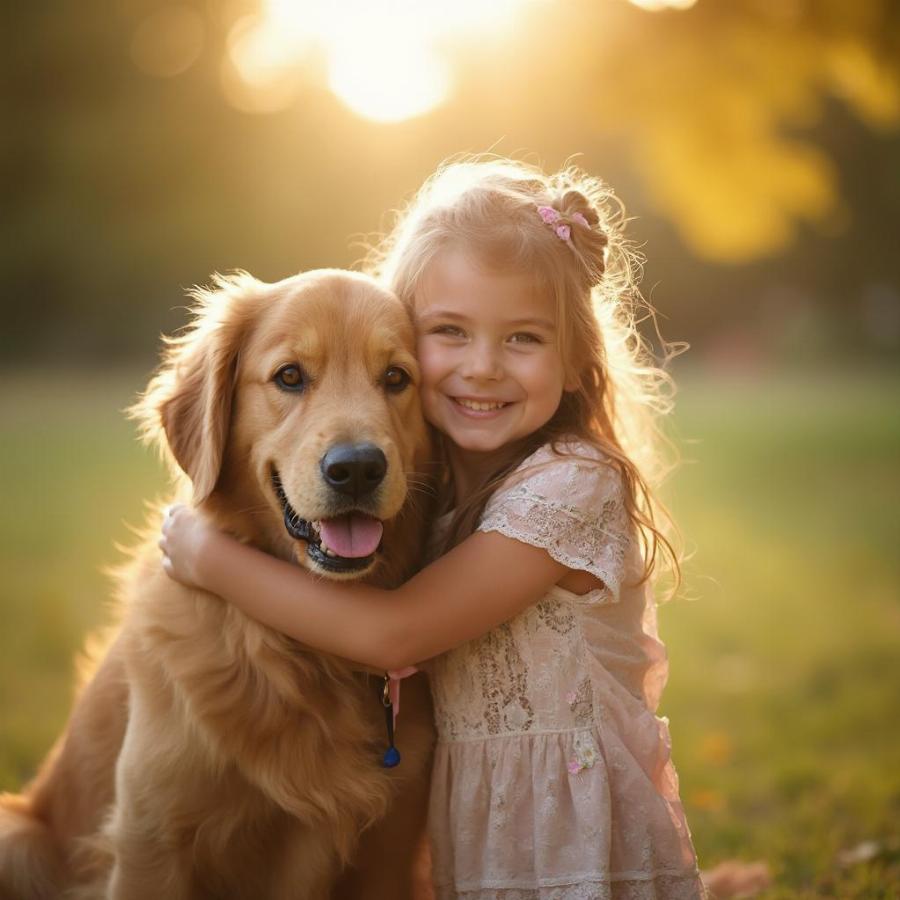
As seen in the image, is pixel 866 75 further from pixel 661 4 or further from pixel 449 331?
pixel 449 331

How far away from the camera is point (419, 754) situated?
3.08 metres

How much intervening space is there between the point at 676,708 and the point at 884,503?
6247 mm

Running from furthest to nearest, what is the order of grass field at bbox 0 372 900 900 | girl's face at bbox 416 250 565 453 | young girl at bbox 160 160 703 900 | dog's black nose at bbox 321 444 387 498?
1. grass field at bbox 0 372 900 900
2. girl's face at bbox 416 250 565 453
3. young girl at bbox 160 160 703 900
4. dog's black nose at bbox 321 444 387 498

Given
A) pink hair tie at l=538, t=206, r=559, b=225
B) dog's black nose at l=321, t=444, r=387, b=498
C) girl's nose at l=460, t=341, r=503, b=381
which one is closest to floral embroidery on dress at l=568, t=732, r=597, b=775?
dog's black nose at l=321, t=444, r=387, b=498

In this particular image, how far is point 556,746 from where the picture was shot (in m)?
3.01

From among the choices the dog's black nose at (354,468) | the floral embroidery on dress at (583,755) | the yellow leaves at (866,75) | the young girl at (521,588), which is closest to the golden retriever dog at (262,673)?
the dog's black nose at (354,468)

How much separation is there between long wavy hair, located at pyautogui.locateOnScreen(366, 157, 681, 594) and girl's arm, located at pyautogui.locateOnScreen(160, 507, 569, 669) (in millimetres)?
248

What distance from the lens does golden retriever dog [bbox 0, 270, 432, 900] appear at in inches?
112

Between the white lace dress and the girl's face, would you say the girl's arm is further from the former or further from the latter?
the girl's face

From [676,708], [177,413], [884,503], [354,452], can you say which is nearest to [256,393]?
[177,413]

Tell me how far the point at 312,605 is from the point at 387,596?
20 cm

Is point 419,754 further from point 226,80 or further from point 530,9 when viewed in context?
point 226,80

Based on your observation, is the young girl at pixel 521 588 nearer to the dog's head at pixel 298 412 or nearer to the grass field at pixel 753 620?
the dog's head at pixel 298 412

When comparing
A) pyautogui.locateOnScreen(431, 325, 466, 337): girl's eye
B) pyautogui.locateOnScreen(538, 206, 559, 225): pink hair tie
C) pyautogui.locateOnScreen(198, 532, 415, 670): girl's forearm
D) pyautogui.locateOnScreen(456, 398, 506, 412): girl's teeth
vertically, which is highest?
pyautogui.locateOnScreen(538, 206, 559, 225): pink hair tie
